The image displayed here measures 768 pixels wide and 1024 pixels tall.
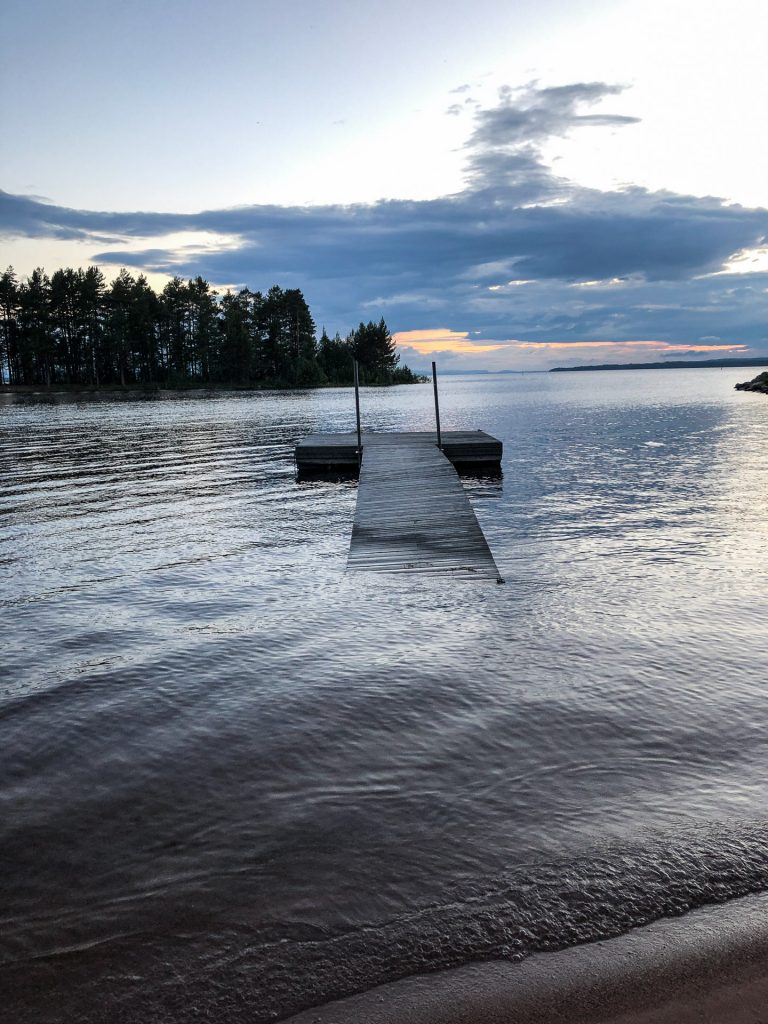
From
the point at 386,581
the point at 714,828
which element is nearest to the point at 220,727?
the point at 714,828

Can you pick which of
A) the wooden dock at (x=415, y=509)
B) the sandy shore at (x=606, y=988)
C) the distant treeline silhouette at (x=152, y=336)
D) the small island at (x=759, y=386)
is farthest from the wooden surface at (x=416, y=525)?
the distant treeline silhouette at (x=152, y=336)

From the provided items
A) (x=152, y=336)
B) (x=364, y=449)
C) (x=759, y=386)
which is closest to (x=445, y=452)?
(x=364, y=449)

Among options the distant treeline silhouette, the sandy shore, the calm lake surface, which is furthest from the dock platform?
the distant treeline silhouette

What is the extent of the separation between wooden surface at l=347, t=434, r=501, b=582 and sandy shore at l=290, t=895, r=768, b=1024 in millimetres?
7382

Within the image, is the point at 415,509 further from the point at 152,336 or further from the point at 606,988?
the point at 152,336

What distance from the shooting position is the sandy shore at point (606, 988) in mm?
2957

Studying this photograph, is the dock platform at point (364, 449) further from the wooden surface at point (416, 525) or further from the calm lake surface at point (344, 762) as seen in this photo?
the calm lake surface at point (344, 762)

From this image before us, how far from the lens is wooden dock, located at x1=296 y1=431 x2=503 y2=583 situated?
451 inches

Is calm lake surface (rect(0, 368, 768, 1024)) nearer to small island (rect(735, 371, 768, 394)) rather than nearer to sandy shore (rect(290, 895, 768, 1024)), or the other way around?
sandy shore (rect(290, 895, 768, 1024))

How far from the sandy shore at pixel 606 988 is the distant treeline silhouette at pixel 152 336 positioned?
360 ft

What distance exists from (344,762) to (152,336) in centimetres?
11842

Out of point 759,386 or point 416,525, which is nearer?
point 416,525

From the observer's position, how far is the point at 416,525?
13.5 meters

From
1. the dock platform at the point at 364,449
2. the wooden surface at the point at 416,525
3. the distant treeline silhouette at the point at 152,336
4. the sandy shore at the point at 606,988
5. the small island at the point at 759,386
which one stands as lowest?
the sandy shore at the point at 606,988
